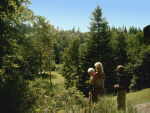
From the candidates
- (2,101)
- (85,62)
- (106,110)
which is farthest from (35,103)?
(85,62)

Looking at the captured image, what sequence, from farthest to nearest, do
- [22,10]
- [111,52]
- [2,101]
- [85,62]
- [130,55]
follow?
[130,55], [111,52], [85,62], [22,10], [2,101]

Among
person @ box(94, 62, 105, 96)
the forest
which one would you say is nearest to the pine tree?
the forest

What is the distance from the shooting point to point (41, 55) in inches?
1040

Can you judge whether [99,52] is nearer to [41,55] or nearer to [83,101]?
[41,55]

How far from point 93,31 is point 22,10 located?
21.1 m

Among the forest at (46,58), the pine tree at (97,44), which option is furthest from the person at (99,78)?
the pine tree at (97,44)

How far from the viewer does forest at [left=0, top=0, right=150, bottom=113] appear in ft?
15.3

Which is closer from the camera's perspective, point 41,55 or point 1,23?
point 1,23

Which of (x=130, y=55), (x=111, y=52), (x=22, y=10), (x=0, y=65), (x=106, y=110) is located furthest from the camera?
(x=130, y=55)

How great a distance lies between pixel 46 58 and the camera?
2672cm

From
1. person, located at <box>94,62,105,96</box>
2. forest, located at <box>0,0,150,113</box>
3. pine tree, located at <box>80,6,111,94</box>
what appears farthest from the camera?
pine tree, located at <box>80,6,111,94</box>

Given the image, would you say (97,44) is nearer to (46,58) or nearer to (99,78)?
(46,58)

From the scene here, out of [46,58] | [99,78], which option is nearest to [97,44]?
[46,58]

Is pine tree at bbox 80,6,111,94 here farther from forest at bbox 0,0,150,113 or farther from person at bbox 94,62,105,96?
person at bbox 94,62,105,96
